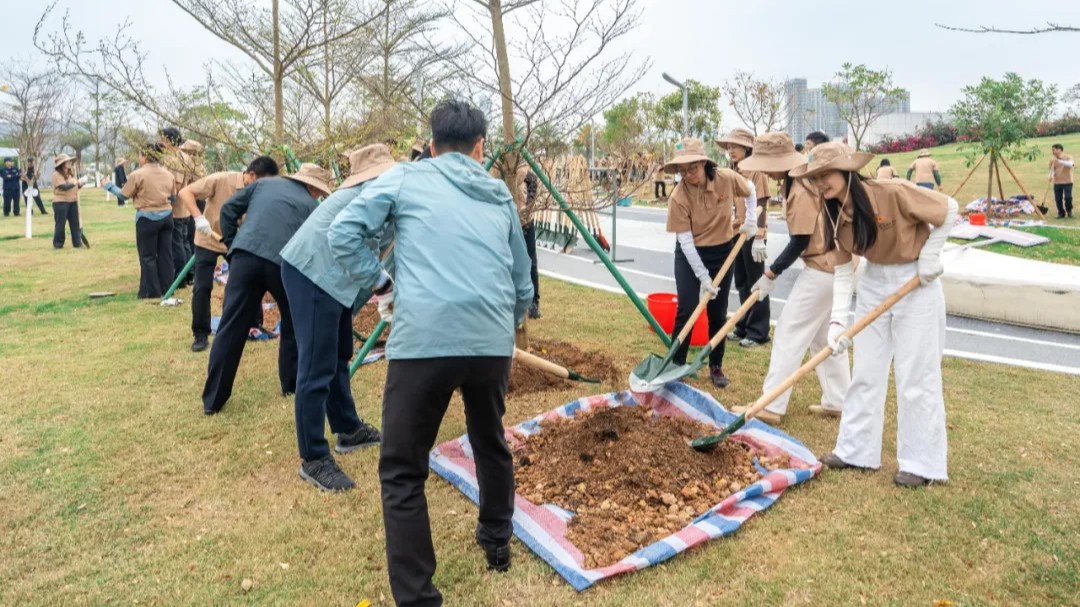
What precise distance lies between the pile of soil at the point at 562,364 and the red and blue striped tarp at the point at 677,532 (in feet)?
2.07

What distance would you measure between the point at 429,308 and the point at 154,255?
7.64 meters

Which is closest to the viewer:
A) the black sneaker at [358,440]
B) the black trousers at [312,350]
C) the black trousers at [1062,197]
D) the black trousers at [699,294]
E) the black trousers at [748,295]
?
the black trousers at [312,350]

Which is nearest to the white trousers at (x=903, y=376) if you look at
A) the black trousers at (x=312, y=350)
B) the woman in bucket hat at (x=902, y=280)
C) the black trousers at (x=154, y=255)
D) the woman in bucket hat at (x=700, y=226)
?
the woman in bucket hat at (x=902, y=280)

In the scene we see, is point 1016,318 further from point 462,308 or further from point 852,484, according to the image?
point 462,308

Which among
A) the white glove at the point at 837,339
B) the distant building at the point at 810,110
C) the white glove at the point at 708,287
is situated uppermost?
the distant building at the point at 810,110

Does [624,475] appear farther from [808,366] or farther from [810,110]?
[810,110]

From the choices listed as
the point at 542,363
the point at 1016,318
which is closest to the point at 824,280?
the point at 542,363

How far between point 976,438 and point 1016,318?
3.62 meters

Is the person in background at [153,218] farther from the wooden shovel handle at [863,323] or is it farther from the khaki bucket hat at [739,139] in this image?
the wooden shovel handle at [863,323]

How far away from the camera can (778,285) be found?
29.4 feet

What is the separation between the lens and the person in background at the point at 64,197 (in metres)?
12.1

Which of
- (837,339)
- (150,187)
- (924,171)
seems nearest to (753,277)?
(837,339)

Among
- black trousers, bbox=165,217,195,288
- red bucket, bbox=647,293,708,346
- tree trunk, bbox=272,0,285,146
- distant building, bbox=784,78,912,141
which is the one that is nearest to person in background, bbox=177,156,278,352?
tree trunk, bbox=272,0,285,146

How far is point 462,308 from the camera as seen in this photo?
2.40 meters
